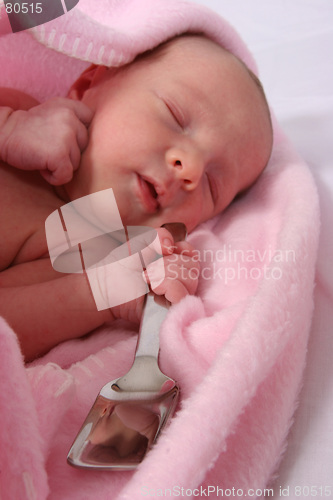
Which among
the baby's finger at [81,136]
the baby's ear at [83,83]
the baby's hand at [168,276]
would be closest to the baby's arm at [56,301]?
the baby's hand at [168,276]

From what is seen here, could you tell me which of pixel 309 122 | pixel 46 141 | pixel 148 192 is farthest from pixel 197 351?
pixel 309 122

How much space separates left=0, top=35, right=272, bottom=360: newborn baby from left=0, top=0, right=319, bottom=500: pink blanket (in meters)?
0.04

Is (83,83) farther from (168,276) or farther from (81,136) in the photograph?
(168,276)

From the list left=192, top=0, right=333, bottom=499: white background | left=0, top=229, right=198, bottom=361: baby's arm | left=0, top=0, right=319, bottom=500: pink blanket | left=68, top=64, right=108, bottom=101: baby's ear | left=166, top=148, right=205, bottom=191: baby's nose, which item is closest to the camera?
left=0, top=0, right=319, bottom=500: pink blanket

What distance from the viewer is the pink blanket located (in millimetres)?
462

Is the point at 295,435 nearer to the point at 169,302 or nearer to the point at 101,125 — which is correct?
the point at 169,302

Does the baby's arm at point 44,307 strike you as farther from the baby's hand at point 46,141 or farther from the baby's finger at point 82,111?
the baby's finger at point 82,111

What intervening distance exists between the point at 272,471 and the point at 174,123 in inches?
21.4

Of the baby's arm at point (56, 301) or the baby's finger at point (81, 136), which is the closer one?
the baby's arm at point (56, 301)

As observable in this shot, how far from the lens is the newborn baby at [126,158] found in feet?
2.29

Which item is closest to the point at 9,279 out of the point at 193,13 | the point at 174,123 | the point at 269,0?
the point at 174,123

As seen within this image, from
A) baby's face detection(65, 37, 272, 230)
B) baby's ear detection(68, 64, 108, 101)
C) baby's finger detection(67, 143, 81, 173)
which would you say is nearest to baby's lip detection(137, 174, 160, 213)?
baby's face detection(65, 37, 272, 230)

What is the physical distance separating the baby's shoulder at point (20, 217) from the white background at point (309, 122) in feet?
1.44

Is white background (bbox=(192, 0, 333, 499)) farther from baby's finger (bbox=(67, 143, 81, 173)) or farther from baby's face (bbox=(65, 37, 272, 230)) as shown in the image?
baby's finger (bbox=(67, 143, 81, 173))
